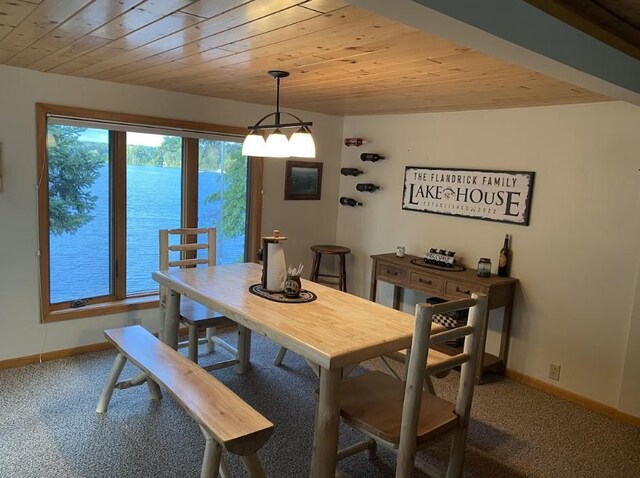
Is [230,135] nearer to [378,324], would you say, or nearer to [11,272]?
[11,272]

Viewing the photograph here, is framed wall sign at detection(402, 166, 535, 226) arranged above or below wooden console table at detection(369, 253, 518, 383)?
above

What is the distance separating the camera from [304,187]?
474cm

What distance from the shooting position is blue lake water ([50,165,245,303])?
3.63 meters

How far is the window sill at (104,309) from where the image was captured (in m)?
3.52

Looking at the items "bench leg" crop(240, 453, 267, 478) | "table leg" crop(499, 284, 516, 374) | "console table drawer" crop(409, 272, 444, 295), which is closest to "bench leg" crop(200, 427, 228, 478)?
"bench leg" crop(240, 453, 267, 478)

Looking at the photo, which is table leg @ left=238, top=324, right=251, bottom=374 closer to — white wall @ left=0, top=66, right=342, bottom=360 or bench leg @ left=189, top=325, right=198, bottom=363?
bench leg @ left=189, top=325, right=198, bottom=363

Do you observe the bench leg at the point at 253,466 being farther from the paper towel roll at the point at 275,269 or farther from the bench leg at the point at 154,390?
the bench leg at the point at 154,390

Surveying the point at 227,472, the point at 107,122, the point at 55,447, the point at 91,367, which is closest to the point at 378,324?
A: the point at 227,472

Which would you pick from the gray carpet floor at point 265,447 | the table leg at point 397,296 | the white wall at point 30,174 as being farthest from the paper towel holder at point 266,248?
the table leg at point 397,296

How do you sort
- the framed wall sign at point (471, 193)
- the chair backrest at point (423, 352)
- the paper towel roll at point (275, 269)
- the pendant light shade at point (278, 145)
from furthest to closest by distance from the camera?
the framed wall sign at point (471, 193)
the paper towel roll at point (275, 269)
the pendant light shade at point (278, 145)
the chair backrest at point (423, 352)

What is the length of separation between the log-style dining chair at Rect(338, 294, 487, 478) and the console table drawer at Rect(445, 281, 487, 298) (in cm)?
133

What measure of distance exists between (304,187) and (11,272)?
254 cm

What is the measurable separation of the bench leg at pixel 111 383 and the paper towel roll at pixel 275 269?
966 mm

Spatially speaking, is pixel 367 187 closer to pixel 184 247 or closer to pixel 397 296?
pixel 397 296
